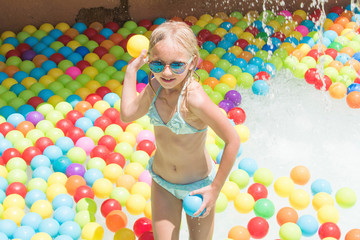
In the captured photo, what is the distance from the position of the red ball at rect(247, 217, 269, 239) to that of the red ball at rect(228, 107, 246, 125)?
3.18 ft

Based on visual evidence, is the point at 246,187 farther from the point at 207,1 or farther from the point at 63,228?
the point at 207,1

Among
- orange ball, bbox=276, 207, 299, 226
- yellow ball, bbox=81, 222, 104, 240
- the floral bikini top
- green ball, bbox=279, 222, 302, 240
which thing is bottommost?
yellow ball, bbox=81, 222, 104, 240

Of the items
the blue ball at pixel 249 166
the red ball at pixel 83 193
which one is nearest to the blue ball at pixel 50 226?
the red ball at pixel 83 193

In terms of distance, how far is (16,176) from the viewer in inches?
124

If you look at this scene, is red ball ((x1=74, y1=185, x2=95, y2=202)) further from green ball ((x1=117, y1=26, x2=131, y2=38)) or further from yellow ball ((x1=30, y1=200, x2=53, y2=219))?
green ball ((x1=117, y1=26, x2=131, y2=38))

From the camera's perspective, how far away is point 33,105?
3.81m

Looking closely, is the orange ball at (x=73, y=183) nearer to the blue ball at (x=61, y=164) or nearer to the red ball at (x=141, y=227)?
the blue ball at (x=61, y=164)

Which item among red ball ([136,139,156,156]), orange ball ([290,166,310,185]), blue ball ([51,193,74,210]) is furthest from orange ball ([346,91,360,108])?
blue ball ([51,193,74,210])

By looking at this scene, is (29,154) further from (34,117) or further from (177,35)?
(177,35)

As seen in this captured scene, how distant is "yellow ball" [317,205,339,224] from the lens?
9.27ft

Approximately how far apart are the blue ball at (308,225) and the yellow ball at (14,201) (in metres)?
1.52

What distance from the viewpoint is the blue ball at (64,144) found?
11.2ft

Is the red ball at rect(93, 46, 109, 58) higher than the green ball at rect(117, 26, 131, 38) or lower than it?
lower

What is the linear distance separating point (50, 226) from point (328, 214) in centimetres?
145
